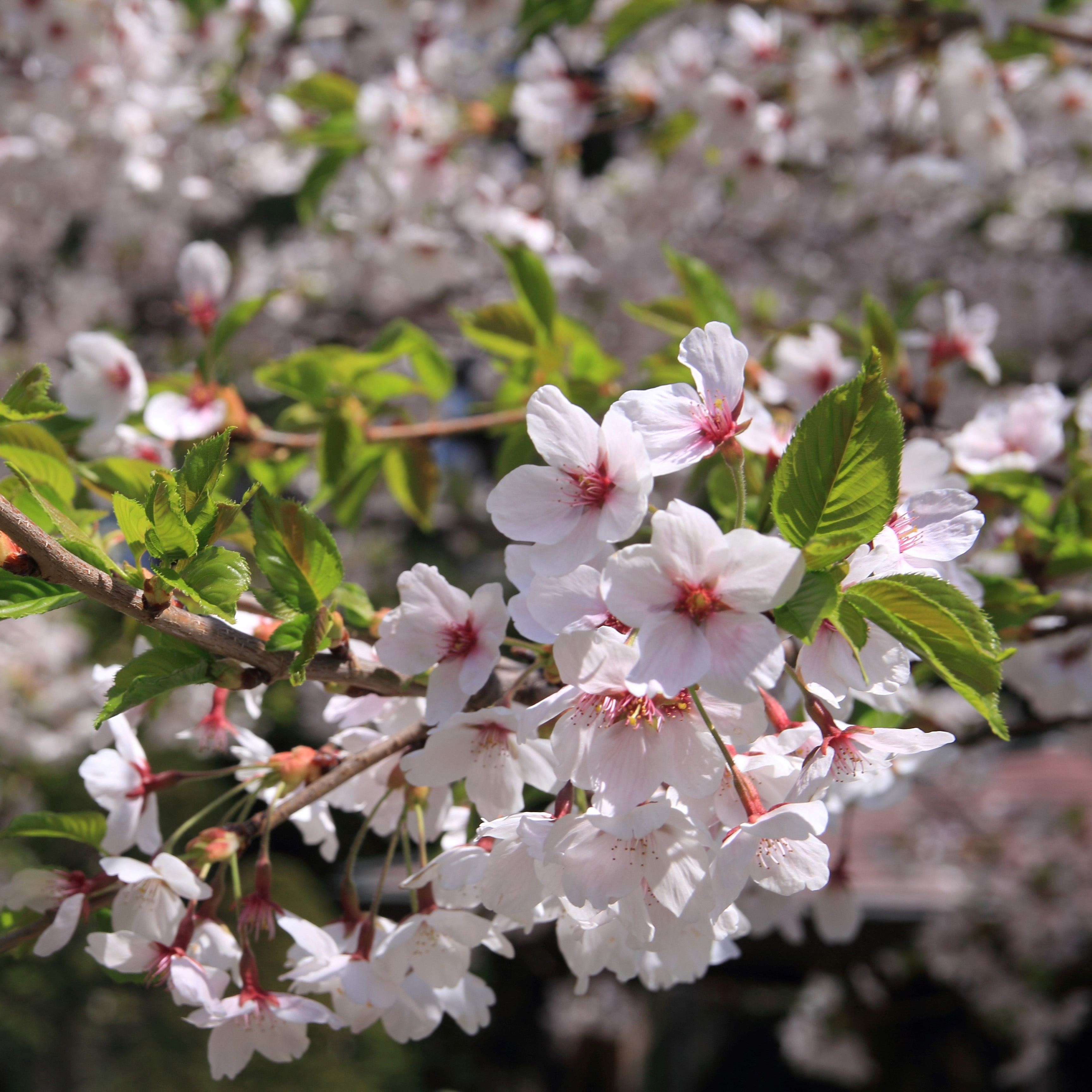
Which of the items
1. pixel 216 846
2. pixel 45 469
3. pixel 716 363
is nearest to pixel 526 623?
pixel 716 363

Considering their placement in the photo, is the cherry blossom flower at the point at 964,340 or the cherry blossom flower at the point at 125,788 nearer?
the cherry blossom flower at the point at 125,788

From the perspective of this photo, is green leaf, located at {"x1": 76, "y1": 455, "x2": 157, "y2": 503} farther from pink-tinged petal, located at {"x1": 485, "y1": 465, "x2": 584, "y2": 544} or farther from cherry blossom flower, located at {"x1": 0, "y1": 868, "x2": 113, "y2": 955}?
pink-tinged petal, located at {"x1": 485, "y1": 465, "x2": 584, "y2": 544}

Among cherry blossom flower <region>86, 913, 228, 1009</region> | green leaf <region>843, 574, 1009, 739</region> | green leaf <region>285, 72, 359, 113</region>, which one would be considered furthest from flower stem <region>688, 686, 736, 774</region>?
green leaf <region>285, 72, 359, 113</region>

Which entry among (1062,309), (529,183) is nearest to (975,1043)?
(1062,309)

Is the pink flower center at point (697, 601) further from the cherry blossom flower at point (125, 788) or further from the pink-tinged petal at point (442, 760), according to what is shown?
the cherry blossom flower at point (125, 788)

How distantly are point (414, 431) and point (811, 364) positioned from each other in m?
0.68

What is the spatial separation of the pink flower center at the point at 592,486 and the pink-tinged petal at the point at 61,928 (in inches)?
23.5

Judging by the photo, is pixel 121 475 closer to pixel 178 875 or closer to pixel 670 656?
pixel 178 875

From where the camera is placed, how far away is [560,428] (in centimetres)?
74

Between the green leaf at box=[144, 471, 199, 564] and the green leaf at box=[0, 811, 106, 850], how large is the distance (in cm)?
35

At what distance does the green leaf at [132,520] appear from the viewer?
751 millimetres

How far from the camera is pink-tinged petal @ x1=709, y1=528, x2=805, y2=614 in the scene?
0.64 meters

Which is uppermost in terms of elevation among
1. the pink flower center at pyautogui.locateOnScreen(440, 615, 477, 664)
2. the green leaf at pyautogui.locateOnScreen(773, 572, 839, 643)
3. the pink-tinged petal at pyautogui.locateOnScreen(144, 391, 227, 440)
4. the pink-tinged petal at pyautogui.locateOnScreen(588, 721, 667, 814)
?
the green leaf at pyautogui.locateOnScreen(773, 572, 839, 643)

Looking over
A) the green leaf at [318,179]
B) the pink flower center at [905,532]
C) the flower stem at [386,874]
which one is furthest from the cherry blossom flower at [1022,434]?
the green leaf at [318,179]
